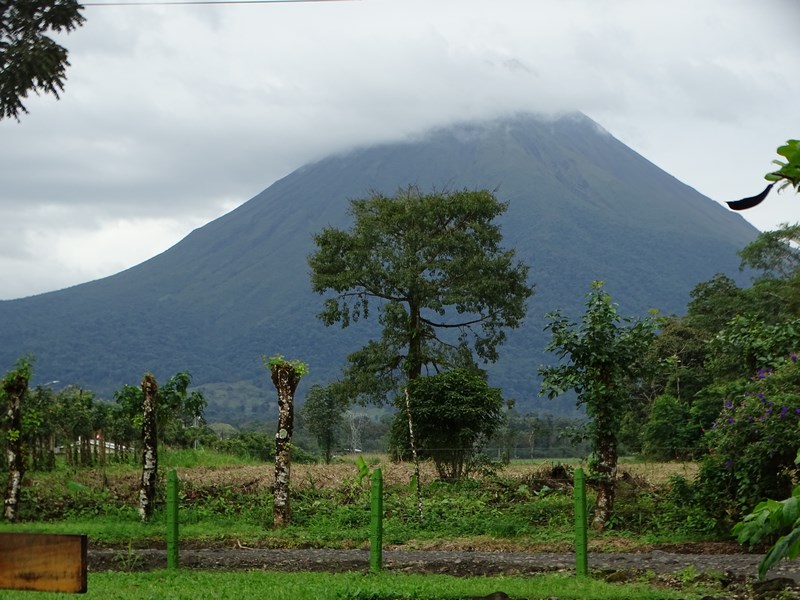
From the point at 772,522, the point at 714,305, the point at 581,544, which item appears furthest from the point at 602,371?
the point at 714,305

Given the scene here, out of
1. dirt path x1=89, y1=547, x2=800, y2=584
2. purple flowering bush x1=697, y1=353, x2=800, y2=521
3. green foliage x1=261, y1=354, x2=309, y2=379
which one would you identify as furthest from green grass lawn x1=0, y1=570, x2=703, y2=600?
green foliage x1=261, y1=354, x2=309, y2=379

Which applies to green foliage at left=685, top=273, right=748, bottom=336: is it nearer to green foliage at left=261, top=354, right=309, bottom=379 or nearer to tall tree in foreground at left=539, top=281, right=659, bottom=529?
tall tree in foreground at left=539, top=281, right=659, bottom=529

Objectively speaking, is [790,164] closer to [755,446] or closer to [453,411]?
[755,446]

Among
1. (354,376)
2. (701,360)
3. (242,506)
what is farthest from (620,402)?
(701,360)

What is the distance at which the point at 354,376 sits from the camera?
112 ft

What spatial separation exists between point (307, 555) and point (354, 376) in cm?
2103

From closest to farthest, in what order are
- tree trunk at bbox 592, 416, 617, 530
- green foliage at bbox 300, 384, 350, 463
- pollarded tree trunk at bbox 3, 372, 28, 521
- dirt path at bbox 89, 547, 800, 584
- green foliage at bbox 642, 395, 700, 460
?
dirt path at bbox 89, 547, 800, 584
tree trunk at bbox 592, 416, 617, 530
pollarded tree trunk at bbox 3, 372, 28, 521
green foliage at bbox 642, 395, 700, 460
green foliage at bbox 300, 384, 350, 463

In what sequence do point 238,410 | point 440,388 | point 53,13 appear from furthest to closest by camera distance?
point 238,410, point 440,388, point 53,13

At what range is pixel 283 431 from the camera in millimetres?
16156

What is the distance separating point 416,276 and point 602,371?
59.0ft

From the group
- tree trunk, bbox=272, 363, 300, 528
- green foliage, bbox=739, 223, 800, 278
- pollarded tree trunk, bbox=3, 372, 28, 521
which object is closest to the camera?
tree trunk, bbox=272, 363, 300, 528

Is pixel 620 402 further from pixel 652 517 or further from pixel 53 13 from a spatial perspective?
pixel 53 13

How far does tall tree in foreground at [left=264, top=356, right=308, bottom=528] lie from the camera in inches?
625

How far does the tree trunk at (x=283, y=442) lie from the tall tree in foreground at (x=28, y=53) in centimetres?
715
